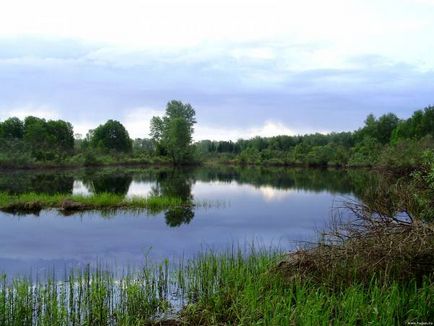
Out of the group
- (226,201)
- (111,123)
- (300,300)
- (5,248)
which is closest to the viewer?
(300,300)

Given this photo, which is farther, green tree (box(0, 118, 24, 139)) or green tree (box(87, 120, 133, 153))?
green tree (box(87, 120, 133, 153))

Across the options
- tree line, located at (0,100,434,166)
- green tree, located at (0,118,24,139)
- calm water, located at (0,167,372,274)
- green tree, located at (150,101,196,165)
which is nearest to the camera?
calm water, located at (0,167,372,274)

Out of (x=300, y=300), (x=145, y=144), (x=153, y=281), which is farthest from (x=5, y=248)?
(x=145, y=144)

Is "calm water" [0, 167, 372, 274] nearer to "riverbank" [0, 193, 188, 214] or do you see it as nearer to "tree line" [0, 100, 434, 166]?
"riverbank" [0, 193, 188, 214]

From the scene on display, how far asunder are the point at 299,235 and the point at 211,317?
1211cm

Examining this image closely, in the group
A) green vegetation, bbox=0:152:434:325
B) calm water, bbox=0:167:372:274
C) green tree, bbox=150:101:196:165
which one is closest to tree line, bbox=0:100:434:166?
green tree, bbox=150:101:196:165

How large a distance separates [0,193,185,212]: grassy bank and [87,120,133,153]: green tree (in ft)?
252

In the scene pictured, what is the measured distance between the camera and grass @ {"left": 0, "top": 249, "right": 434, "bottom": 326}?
23.5ft

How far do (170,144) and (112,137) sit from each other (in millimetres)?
18116

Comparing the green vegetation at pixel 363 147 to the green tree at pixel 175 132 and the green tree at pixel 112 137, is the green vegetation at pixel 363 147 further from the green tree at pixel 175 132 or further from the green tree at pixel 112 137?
the green tree at pixel 112 137

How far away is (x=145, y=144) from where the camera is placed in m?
136

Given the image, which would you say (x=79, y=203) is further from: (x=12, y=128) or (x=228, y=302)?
(x=12, y=128)

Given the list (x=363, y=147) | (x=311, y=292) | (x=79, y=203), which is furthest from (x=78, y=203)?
(x=363, y=147)

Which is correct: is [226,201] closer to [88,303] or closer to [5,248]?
[5,248]
